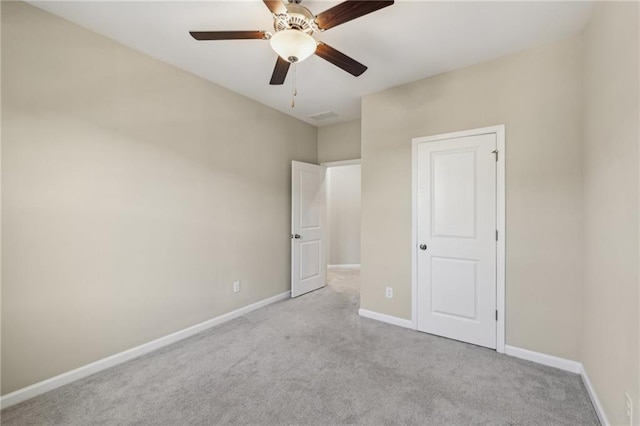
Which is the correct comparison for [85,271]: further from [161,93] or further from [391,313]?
[391,313]

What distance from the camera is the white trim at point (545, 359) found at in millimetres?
2207

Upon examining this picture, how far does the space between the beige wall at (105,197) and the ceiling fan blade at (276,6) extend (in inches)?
64.3

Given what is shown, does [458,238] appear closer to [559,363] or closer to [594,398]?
[559,363]

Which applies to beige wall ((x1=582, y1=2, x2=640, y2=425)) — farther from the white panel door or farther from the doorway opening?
the doorway opening

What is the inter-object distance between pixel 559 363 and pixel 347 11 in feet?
10.1

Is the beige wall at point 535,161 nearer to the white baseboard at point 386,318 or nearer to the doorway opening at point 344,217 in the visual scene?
the white baseboard at point 386,318

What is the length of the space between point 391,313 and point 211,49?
3.27 meters

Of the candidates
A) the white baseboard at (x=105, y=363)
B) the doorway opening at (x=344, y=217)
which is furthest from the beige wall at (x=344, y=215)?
the white baseboard at (x=105, y=363)

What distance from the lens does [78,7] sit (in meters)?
1.97

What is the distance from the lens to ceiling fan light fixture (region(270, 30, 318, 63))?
1.62m

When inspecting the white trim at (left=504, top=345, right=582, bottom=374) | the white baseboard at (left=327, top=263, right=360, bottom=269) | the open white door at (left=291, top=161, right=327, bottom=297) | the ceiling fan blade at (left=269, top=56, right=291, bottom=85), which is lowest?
the white baseboard at (left=327, top=263, right=360, bottom=269)

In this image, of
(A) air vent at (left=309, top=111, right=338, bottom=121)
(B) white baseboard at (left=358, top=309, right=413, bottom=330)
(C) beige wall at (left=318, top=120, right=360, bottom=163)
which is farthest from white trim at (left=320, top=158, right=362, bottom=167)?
(B) white baseboard at (left=358, top=309, right=413, bottom=330)

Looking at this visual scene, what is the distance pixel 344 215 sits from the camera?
6621 mm

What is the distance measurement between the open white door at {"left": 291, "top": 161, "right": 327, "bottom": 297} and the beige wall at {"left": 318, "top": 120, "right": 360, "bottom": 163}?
0.29 metres
